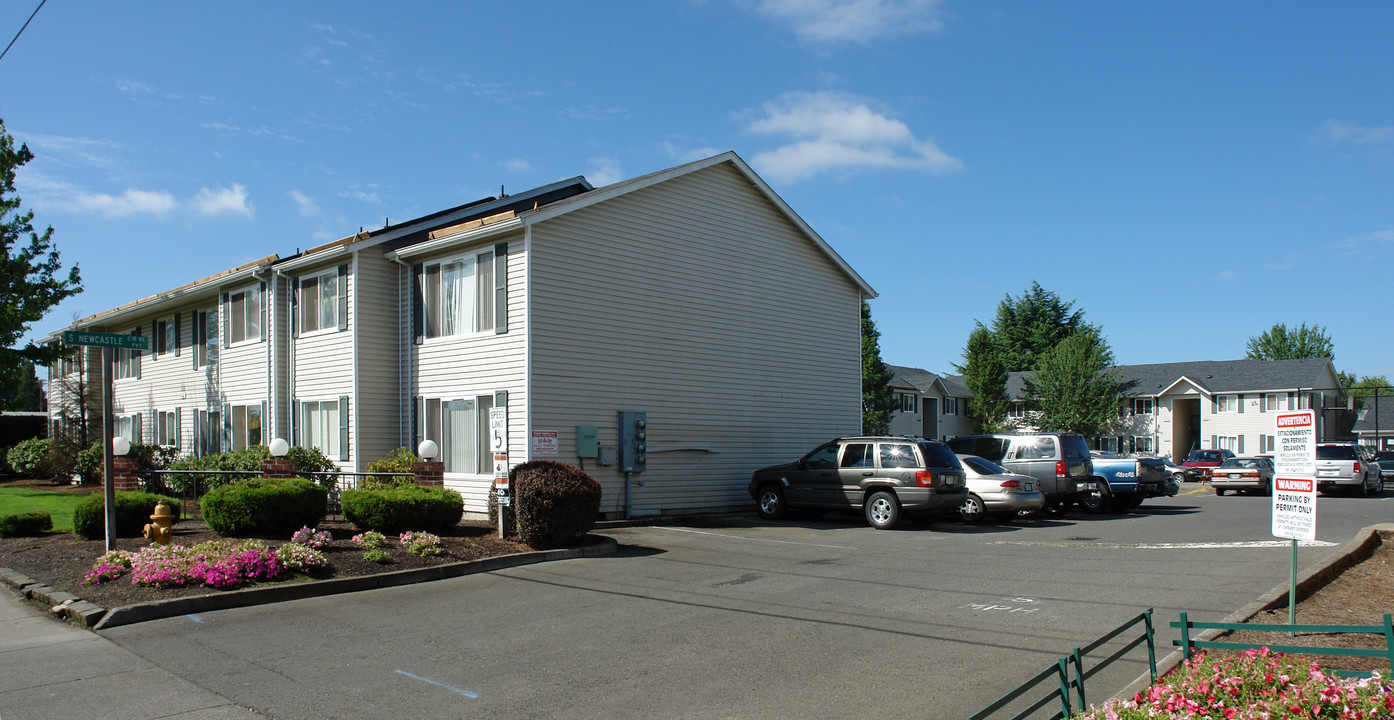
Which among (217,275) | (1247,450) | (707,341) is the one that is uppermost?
(217,275)

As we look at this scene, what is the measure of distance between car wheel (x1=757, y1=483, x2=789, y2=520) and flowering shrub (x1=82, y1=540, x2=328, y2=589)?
10434mm

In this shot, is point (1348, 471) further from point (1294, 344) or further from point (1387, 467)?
point (1294, 344)

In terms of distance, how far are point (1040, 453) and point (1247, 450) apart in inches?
1809

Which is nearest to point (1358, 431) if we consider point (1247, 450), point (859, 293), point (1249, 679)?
point (1247, 450)

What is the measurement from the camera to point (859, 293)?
2527cm

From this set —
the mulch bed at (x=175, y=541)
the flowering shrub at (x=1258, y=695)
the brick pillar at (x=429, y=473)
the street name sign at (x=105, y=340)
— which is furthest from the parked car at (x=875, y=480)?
the flowering shrub at (x=1258, y=695)

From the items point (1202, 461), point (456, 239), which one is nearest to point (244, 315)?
point (456, 239)

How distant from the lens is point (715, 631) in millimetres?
8609

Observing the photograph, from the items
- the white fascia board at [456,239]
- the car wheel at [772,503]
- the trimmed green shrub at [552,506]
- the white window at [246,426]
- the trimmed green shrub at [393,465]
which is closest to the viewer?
the trimmed green shrub at [552,506]

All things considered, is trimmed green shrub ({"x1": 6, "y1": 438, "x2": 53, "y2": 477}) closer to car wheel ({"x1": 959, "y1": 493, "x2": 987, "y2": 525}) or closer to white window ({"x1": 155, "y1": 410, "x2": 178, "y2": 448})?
white window ({"x1": 155, "y1": 410, "x2": 178, "y2": 448})

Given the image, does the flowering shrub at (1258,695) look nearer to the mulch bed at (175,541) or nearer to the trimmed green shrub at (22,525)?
the mulch bed at (175,541)

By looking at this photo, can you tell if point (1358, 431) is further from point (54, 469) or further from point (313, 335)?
point (54, 469)

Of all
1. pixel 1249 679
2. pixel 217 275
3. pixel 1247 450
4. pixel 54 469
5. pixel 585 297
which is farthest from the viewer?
pixel 1247 450

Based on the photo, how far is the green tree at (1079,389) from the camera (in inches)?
2272
